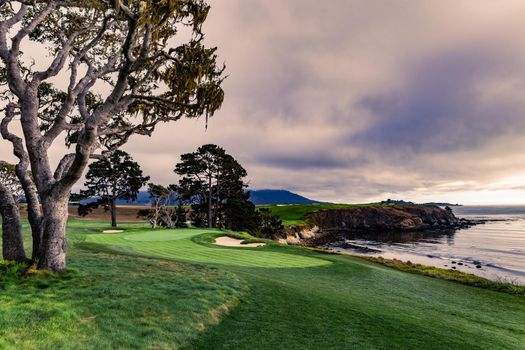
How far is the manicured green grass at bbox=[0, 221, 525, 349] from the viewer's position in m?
7.65

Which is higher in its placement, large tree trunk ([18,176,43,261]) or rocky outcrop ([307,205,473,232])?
large tree trunk ([18,176,43,261])

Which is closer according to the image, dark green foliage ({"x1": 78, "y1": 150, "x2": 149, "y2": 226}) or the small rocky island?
dark green foliage ({"x1": 78, "y1": 150, "x2": 149, "y2": 226})

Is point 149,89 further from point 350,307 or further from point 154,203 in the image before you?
point 154,203

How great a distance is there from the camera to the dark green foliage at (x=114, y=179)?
56.7 m

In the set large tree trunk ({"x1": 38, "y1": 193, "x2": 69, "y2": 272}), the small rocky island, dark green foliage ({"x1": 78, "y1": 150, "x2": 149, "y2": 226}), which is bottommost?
the small rocky island

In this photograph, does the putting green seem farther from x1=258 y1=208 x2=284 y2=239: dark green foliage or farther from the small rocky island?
the small rocky island

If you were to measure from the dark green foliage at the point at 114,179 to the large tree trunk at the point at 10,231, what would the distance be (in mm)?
45629

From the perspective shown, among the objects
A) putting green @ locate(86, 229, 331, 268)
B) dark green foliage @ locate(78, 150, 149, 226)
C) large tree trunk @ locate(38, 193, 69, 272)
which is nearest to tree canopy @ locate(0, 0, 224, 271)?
large tree trunk @ locate(38, 193, 69, 272)

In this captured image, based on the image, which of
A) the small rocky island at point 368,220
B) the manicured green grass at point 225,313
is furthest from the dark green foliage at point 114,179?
the small rocky island at point 368,220

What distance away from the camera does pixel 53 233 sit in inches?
472

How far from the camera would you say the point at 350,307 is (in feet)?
36.2

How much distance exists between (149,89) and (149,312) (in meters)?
13.7

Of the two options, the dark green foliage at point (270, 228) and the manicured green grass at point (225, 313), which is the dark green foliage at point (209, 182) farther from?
the manicured green grass at point (225, 313)

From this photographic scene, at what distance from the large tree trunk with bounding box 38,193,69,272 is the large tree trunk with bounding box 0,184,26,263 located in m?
1.46
